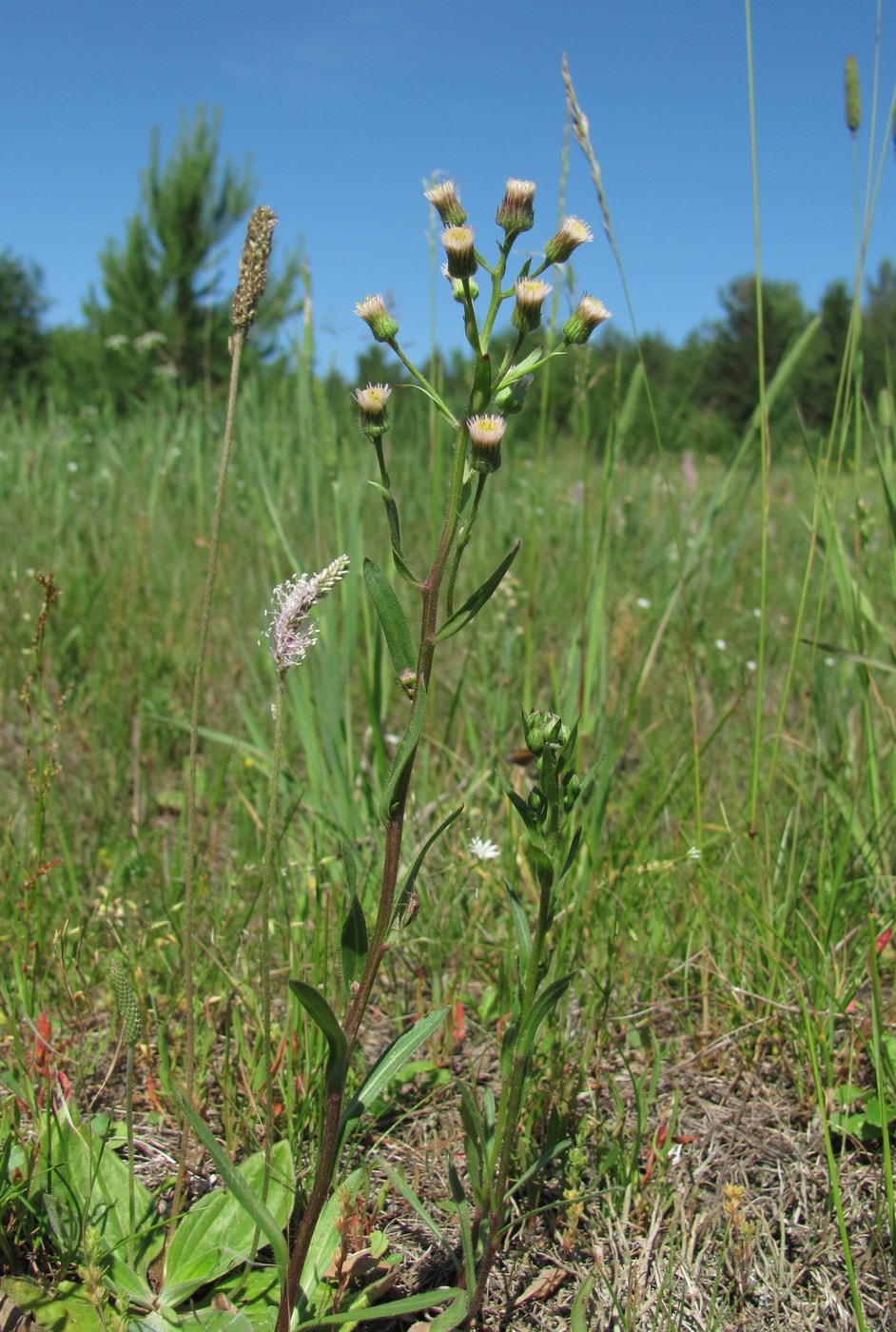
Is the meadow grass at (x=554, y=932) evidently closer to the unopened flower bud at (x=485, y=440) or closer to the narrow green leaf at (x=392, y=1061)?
the narrow green leaf at (x=392, y=1061)

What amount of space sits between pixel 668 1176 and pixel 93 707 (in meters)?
1.77

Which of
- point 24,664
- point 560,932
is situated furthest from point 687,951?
point 24,664

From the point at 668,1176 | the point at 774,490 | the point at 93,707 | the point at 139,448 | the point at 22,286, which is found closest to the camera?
the point at 668,1176

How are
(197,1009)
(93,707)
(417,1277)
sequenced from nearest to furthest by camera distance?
(417,1277), (197,1009), (93,707)

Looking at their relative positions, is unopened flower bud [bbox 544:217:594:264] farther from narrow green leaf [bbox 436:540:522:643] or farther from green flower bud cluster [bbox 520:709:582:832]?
green flower bud cluster [bbox 520:709:582:832]

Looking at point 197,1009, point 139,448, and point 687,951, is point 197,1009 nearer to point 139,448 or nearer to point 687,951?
point 687,951

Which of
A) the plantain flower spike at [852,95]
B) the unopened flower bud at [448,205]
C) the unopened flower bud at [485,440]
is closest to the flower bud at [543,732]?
the unopened flower bud at [485,440]

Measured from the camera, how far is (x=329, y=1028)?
689mm

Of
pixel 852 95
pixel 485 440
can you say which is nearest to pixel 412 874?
pixel 485 440

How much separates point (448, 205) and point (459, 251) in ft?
0.35

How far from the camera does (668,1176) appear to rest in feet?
3.49

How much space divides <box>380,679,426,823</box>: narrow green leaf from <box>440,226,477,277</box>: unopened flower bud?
35cm

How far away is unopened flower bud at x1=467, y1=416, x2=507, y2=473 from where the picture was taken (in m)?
0.72

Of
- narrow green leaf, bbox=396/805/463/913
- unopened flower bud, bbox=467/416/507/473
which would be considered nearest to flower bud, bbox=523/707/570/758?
narrow green leaf, bbox=396/805/463/913
